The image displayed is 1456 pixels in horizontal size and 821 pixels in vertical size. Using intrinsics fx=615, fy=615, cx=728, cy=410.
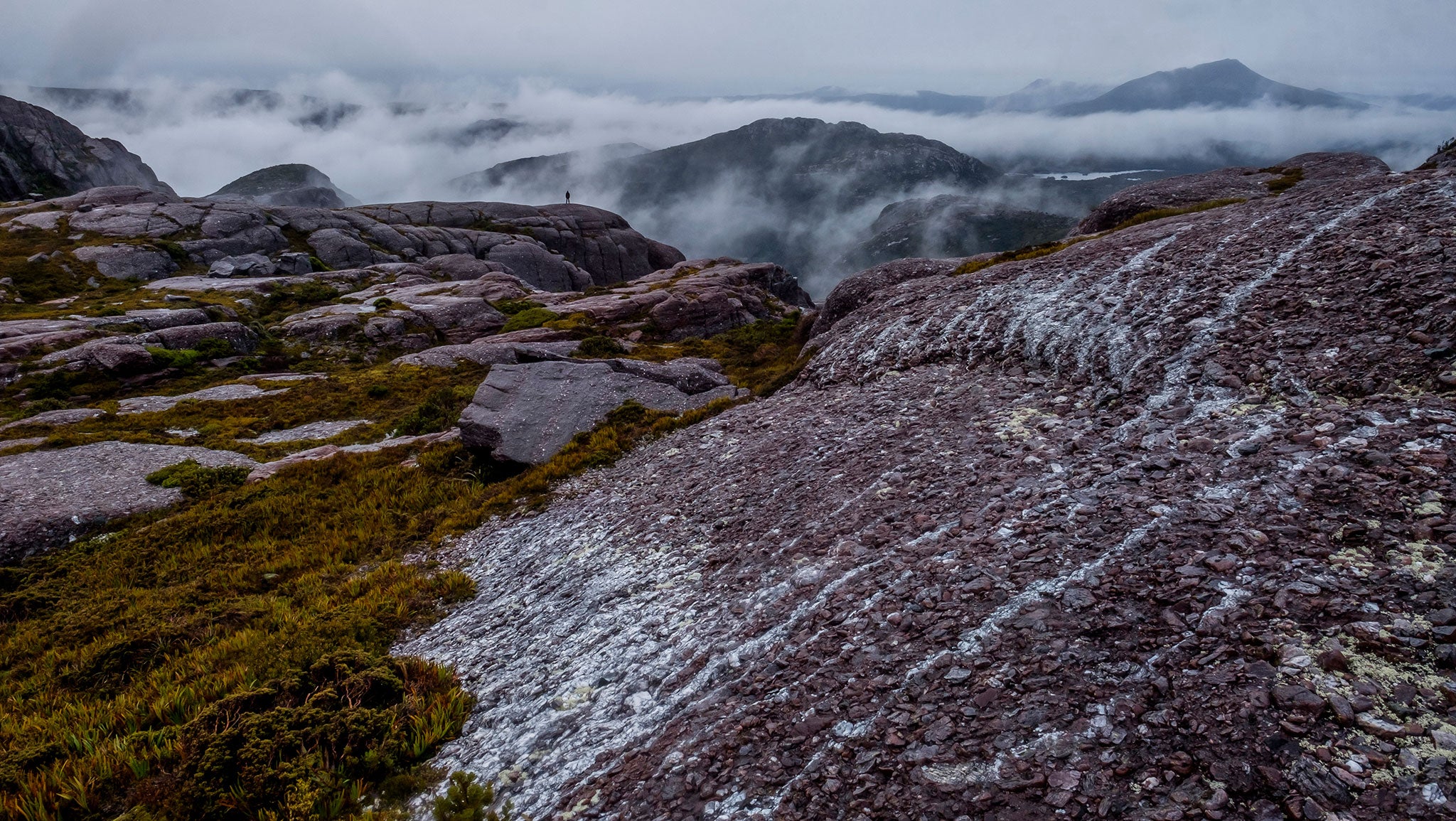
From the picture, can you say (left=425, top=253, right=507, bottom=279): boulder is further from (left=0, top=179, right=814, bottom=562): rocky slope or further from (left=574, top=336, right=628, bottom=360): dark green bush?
(left=574, top=336, right=628, bottom=360): dark green bush

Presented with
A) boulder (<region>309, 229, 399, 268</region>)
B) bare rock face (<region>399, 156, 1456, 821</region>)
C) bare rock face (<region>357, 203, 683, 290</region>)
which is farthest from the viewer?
bare rock face (<region>357, 203, 683, 290</region>)

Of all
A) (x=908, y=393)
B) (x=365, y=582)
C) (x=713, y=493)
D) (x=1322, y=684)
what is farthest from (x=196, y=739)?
(x=908, y=393)

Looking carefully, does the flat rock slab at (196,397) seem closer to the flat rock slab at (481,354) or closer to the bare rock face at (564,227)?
the flat rock slab at (481,354)

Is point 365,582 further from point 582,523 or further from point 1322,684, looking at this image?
point 1322,684

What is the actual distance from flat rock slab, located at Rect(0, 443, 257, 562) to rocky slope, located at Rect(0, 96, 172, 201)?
172363 millimetres

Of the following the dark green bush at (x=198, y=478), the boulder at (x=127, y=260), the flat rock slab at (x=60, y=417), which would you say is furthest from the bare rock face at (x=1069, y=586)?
the boulder at (x=127, y=260)

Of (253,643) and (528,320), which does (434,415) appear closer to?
(253,643)

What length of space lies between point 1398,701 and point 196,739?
597 inches

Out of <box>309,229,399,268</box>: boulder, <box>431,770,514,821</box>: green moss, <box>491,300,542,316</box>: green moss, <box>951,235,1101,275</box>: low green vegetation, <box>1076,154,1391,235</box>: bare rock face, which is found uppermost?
<box>309,229,399,268</box>: boulder

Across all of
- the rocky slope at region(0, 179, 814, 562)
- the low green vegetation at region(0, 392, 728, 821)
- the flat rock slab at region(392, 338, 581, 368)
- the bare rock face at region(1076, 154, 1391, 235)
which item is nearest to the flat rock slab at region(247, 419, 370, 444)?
the rocky slope at region(0, 179, 814, 562)

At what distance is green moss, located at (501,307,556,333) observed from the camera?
70.5m

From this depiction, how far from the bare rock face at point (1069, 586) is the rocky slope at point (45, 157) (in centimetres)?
20263

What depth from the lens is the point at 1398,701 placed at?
5492 millimetres

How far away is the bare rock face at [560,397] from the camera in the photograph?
2573cm
